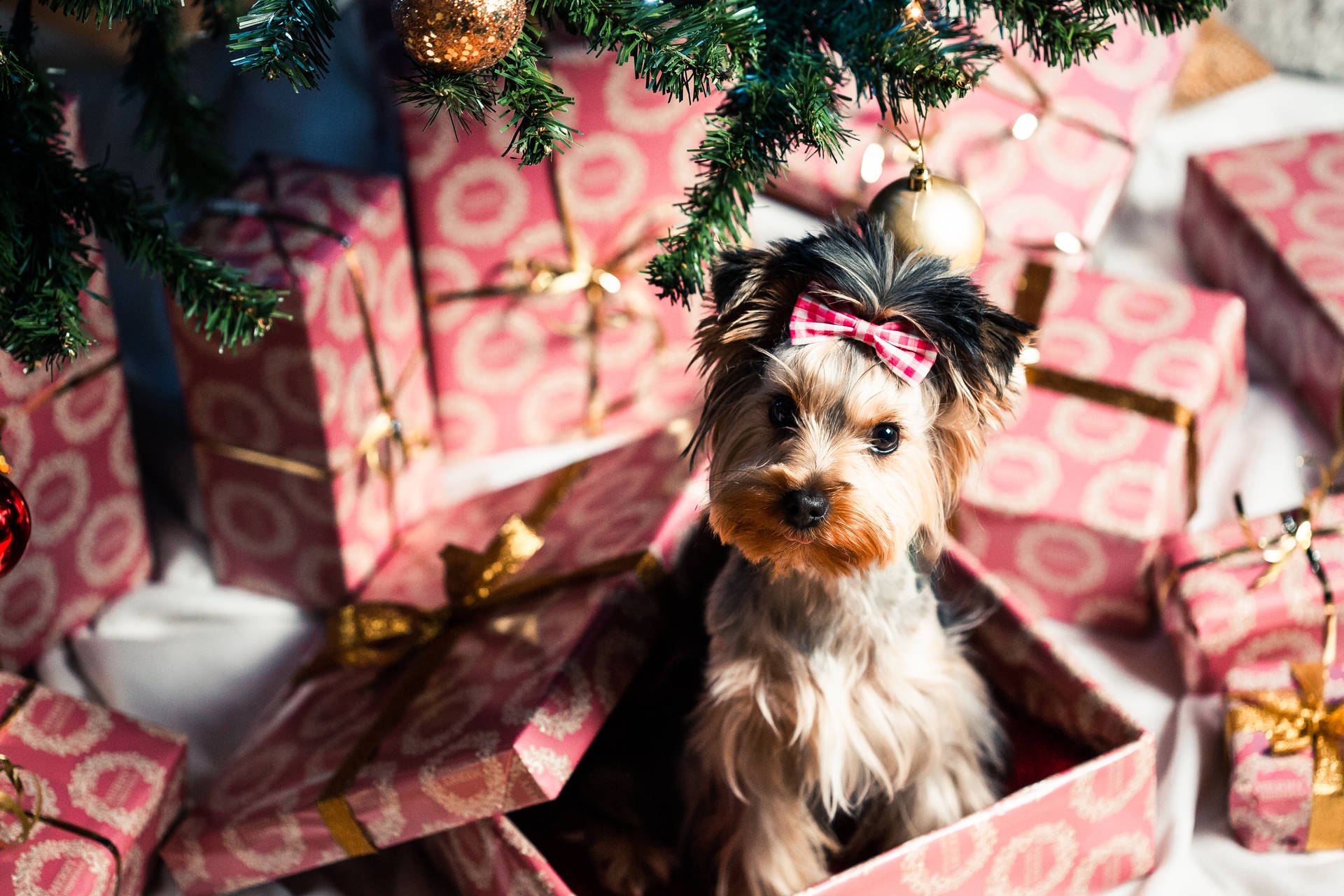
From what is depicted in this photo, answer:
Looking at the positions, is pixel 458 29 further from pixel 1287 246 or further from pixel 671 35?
pixel 1287 246

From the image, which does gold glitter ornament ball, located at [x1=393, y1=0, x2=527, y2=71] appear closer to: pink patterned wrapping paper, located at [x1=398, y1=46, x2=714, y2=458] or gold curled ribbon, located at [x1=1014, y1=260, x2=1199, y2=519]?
pink patterned wrapping paper, located at [x1=398, y1=46, x2=714, y2=458]

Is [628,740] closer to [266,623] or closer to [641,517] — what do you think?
[641,517]

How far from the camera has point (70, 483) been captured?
1.80 meters

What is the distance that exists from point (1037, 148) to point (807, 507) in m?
1.33

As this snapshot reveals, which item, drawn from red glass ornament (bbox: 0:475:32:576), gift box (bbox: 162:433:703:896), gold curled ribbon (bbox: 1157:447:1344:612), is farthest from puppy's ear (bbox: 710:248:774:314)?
gold curled ribbon (bbox: 1157:447:1344:612)

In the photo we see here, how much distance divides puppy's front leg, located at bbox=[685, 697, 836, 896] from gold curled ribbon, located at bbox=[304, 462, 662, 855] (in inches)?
9.6

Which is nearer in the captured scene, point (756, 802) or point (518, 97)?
point (518, 97)

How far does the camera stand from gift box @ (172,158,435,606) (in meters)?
1.70

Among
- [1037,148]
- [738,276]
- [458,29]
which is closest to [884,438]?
[738,276]

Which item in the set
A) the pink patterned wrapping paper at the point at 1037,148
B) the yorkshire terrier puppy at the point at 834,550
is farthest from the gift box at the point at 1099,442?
the yorkshire terrier puppy at the point at 834,550

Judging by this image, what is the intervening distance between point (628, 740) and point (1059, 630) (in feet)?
2.48

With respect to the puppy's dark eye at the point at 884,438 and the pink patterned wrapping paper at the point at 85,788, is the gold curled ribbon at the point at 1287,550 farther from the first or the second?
the pink patterned wrapping paper at the point at 85,788

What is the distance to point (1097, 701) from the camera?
1.50 metres

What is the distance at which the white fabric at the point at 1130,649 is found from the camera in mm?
1586
